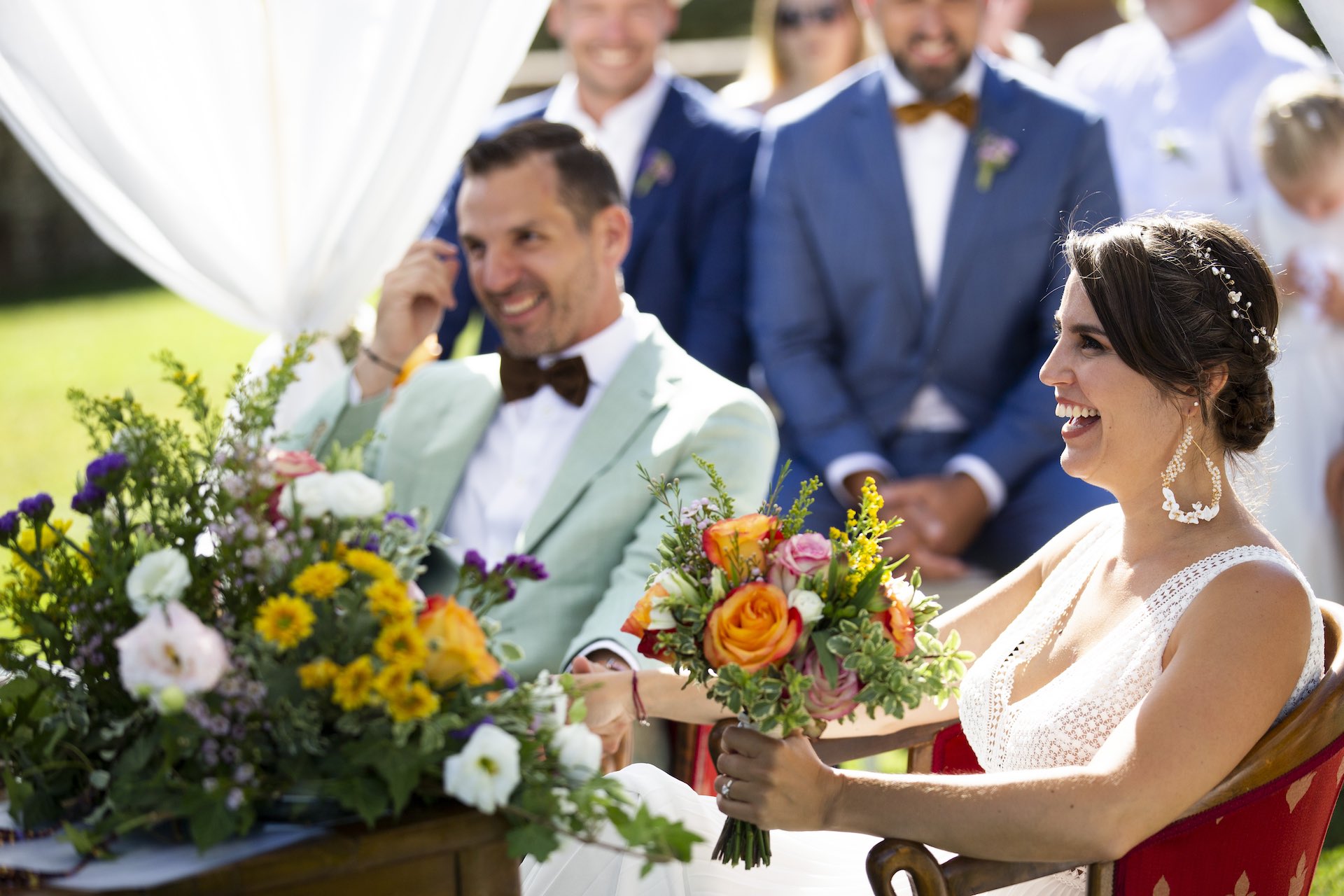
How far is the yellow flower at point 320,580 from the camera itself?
1607 mm

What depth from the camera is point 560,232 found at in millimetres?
3250

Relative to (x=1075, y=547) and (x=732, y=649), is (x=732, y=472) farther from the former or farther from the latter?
(x=732, y=649)

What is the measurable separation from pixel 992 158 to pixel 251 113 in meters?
2.13

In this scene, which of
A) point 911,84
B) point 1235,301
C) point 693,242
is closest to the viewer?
point 1235,301

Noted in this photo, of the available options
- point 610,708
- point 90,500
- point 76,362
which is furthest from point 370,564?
point 76,362

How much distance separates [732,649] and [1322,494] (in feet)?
10.9

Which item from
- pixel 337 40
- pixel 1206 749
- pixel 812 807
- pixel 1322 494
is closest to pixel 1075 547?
pixel 1206 749

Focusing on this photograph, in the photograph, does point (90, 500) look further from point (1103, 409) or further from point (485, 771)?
point (1103, 409)

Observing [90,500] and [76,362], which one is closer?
[90,500]

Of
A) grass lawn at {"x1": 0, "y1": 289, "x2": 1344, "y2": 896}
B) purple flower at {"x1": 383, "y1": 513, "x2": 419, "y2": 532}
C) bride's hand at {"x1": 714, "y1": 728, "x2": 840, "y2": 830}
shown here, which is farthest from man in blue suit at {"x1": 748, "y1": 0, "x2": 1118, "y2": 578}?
grass lawn at {"x1": 0, "y1": 289, "x2": 1344, "y2": 896}

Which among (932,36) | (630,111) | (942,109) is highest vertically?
(932,36)

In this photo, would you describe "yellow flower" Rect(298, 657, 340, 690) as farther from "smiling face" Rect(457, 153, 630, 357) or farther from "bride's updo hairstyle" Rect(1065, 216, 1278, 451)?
"smiling face" Rect(457, 153, 630, 357)

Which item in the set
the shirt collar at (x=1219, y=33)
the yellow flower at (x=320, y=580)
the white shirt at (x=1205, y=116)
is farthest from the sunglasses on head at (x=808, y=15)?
the yellow flower at (x=320, y=580)

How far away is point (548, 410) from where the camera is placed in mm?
3291
